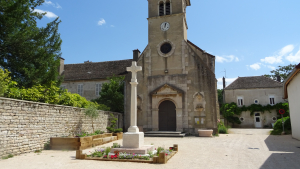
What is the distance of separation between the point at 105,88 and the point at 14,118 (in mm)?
11148

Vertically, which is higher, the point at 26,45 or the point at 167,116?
the point at 26,45

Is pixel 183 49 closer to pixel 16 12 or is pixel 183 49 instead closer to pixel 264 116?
pixel 16 12

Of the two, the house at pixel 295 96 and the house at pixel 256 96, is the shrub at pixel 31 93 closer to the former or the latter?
the house at pixel 295 96

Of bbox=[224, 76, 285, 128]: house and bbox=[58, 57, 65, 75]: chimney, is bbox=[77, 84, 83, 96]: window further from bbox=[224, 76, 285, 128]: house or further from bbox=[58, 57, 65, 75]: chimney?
bbox=[224, 76, 285, 128]: house

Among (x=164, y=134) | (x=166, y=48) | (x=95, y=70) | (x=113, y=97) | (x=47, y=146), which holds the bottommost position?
(x=164, y=134)

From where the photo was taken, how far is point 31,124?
9016 millimetres

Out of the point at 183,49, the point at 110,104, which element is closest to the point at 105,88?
the point at 110,104

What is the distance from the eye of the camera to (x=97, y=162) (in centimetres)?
698

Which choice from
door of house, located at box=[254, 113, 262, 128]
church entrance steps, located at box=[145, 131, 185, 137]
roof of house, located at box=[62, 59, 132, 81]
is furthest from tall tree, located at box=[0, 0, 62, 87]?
door of house, located at box=[254, 113, 262, 128]

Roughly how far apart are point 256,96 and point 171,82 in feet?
65.4

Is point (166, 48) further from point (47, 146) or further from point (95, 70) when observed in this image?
point (47, 146)

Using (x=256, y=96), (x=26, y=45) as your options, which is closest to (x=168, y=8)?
(x=26, y=45)

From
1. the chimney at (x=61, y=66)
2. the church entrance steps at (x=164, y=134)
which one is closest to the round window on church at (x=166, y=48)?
the church entrance steps at (x=164, y=134)

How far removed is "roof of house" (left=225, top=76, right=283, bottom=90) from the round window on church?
1844cm
